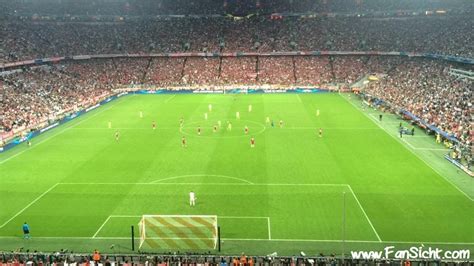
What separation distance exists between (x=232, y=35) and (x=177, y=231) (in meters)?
80.6

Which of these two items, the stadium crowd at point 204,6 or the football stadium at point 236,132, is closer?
Answer: the football stadium at point 236,132

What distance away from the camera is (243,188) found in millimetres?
31531

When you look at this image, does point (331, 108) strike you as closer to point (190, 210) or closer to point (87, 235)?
point (190, 210)

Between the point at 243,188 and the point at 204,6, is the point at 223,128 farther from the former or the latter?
the point at 204,6

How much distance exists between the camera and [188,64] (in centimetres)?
9362

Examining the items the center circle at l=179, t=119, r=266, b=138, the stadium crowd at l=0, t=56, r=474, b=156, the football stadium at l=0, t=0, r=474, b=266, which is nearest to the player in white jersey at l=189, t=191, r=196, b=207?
the football stadium at l=0, t=0, r=474, b=266

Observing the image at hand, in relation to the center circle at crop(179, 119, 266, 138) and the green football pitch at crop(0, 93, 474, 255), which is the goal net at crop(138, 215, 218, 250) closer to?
the green football pitch at crop(0, 93, 474, 255)

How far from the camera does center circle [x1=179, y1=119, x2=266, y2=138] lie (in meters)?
47.2

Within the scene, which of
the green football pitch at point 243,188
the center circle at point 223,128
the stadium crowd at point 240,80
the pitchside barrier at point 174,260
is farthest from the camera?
the stadium crowd at point 240,80

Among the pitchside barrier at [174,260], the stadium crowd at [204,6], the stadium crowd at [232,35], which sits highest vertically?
the stadium crowd at [204,6]

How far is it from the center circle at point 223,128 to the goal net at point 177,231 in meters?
22.7

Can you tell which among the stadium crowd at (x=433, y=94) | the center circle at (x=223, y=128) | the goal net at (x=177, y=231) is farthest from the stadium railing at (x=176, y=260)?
the center circle at (x=223, y=128)

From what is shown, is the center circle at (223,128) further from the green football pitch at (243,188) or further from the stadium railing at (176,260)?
the stadium railing at (176,260)

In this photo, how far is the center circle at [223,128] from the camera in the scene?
4725 cm
